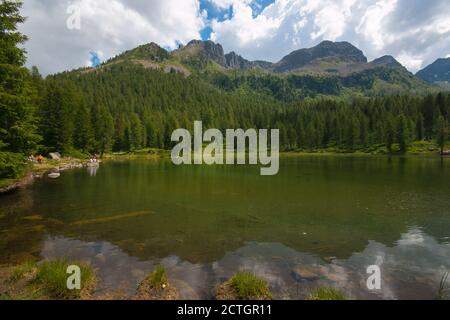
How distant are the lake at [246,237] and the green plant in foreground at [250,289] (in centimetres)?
69

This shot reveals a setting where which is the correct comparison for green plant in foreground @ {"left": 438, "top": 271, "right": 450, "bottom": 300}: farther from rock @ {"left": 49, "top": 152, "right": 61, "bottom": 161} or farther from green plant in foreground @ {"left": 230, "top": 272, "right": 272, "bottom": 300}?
rock @ {"left": 49, "top": 152, "right": 61, "bottom": 161}

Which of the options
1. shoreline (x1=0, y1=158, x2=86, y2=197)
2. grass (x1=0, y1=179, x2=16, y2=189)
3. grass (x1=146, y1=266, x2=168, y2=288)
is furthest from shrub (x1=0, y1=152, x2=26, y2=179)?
grass (x1=146, y1=266, x2=168, y2=288)

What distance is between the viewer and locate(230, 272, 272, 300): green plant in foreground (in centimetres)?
1099

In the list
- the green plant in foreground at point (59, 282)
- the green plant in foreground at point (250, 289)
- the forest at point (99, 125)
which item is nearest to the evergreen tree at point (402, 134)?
the forest at point (99, 125)

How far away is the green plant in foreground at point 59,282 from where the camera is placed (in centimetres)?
1080

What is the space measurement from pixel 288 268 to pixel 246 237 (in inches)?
216

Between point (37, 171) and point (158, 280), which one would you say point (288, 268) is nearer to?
point (158, 280)

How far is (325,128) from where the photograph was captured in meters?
182

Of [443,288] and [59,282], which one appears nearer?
[59,282]

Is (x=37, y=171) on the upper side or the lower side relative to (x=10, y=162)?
lower

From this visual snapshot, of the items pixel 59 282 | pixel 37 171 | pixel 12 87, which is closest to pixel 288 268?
pixel 59 282

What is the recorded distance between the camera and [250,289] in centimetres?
1116

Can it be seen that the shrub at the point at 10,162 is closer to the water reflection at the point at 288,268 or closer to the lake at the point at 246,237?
the lake at the point at 246,237
